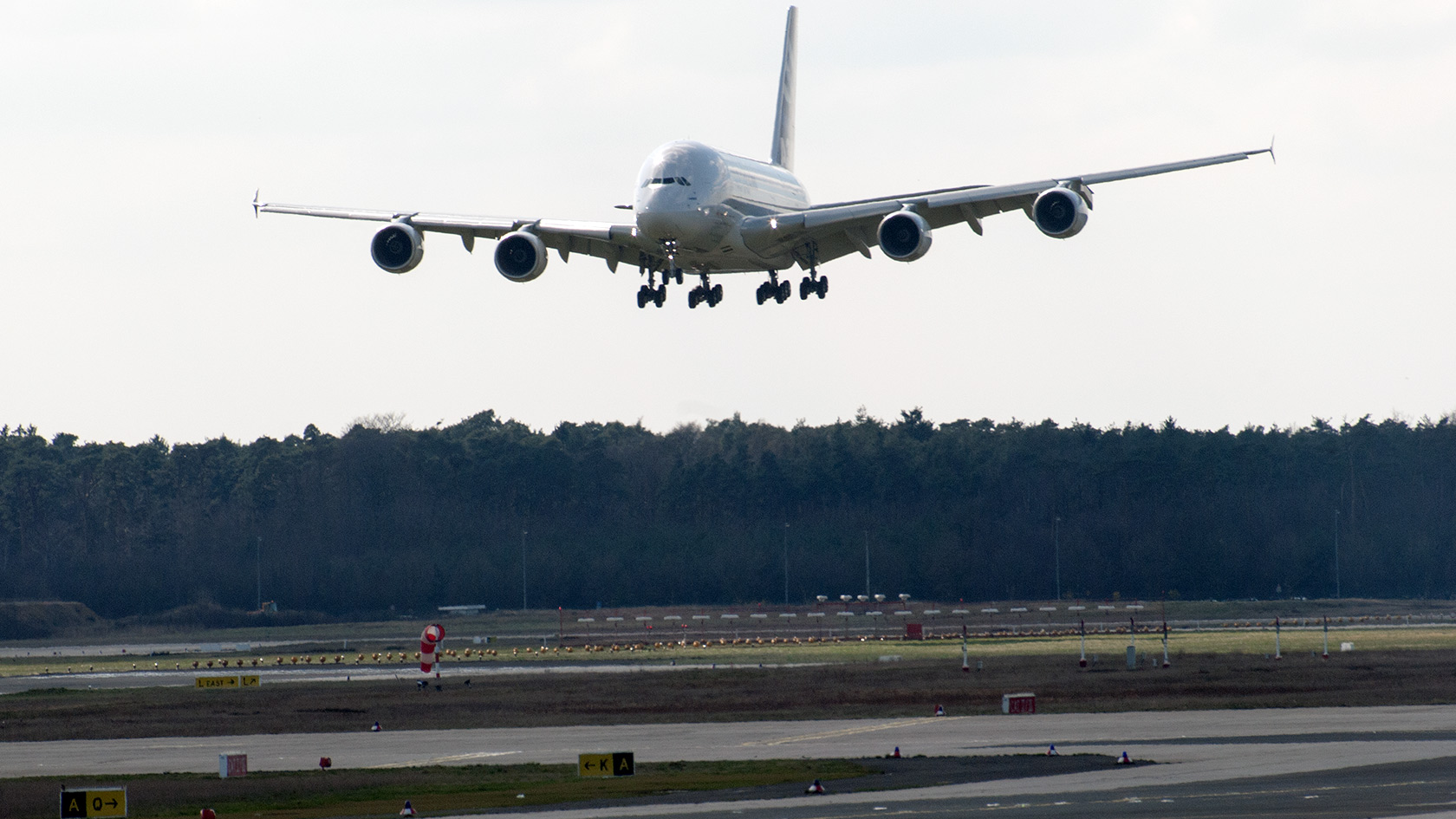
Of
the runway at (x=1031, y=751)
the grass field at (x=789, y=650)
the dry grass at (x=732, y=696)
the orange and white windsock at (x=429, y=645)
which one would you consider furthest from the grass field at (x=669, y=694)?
the runway at (x=1031, y=751)

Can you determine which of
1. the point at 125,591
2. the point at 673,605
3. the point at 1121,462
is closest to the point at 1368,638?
the point at 673,605

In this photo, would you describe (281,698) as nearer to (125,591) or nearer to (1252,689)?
(1252,689)

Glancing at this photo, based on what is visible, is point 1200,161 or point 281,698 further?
point 281,698

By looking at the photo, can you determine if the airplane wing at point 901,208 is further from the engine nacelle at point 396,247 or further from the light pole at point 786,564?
the light pole at point 786,564

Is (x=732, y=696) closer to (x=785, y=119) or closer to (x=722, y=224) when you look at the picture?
(x=722, y=224)

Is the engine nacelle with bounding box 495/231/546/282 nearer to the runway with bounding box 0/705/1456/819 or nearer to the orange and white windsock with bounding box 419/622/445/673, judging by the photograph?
the runway with bounding box 0/705/1456/819

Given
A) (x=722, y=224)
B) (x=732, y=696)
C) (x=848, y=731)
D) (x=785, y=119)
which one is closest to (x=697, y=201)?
(x=722, y=224)

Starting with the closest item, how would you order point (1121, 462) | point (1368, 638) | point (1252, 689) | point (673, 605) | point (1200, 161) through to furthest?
point (1200, 161) < point (1252, 689) < point (1368, 638) < point (673, 605) < point (1121, 462)
